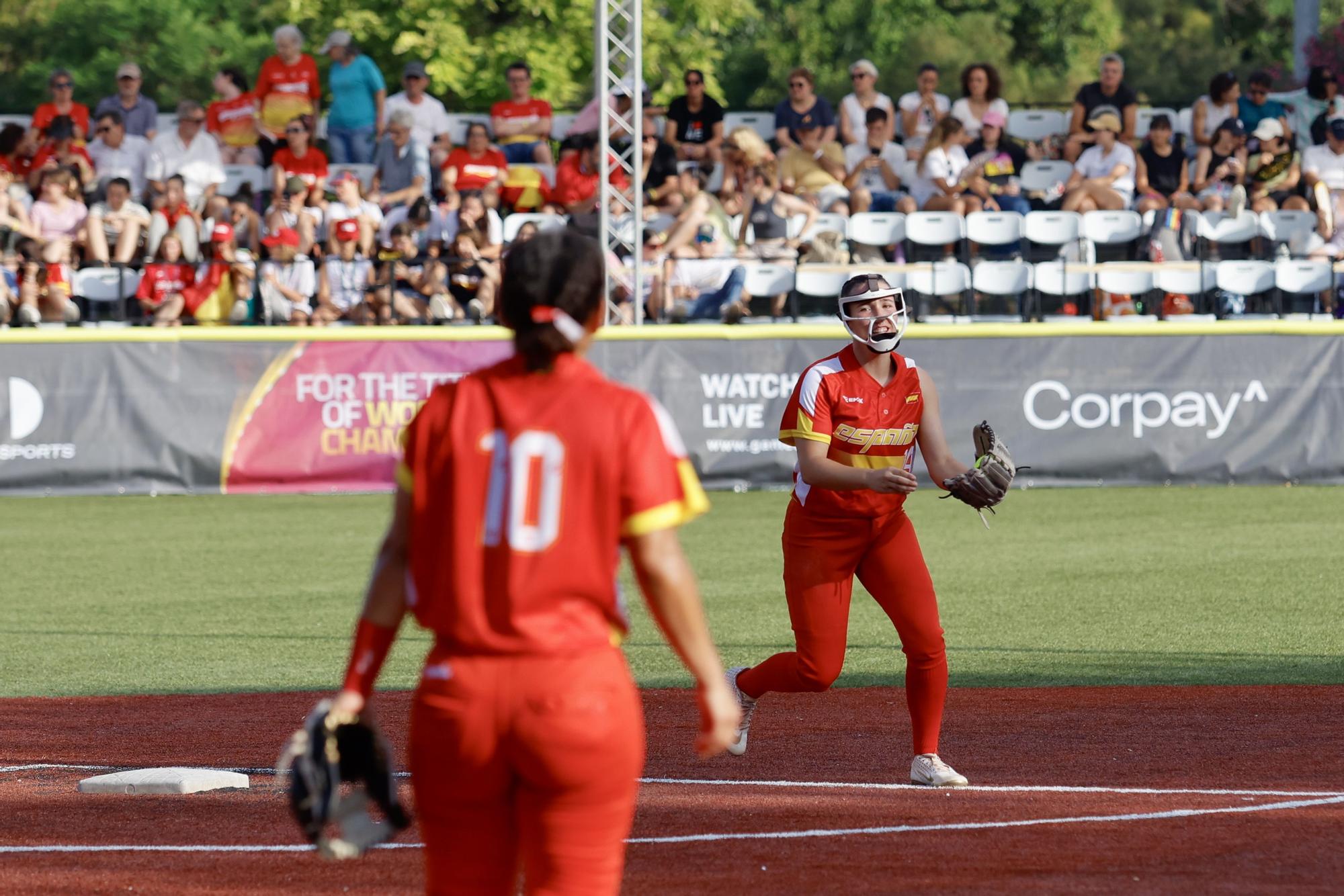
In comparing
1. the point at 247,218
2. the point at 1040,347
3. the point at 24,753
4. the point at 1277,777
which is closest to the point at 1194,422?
the point at 1040,347

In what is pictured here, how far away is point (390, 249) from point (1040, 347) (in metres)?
7.38

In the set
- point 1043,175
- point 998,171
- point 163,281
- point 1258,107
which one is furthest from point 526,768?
point 1258,107

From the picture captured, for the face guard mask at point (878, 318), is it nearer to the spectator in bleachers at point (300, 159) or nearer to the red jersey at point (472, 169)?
the red jersey at point (472, 169)

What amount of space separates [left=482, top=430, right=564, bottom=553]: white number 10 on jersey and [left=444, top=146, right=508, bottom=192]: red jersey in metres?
19.0

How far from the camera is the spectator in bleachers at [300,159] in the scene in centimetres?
2227

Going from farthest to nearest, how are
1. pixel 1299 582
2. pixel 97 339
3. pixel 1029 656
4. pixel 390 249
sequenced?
pixel 390 249 < pixel 97 339 < pixel 1299 582 < pixel 1029 656

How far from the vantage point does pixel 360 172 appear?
23.0m

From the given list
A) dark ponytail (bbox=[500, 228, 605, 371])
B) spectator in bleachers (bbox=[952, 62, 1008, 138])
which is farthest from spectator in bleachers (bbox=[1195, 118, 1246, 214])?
dark ponytail (bbox=[500, 228, 605, 371])

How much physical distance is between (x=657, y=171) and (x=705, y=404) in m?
3.59

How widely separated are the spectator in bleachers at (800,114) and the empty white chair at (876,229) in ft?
6.25

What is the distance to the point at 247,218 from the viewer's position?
857 inches

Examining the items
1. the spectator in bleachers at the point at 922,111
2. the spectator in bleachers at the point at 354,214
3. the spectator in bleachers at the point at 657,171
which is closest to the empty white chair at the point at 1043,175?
the spectator in bleachers at the point at 922,111

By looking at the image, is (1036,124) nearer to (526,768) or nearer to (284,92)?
(284,92)

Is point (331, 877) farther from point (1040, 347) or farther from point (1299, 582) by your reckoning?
point (1040, 347)
